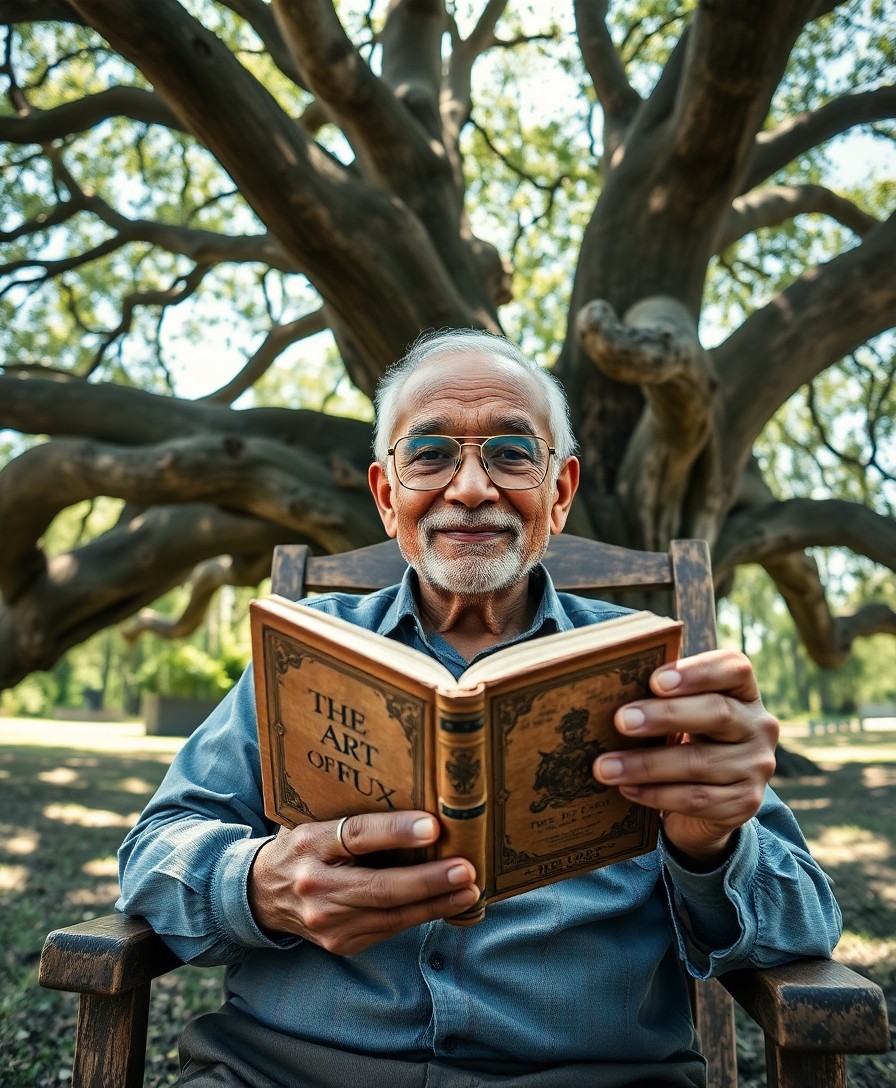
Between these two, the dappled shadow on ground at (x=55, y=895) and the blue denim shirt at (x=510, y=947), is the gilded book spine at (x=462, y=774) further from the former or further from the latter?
the dappled shadow on ground at (x=55, y=895)

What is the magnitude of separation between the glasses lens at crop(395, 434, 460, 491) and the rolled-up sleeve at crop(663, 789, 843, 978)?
952 mm

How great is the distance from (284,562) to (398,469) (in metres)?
0.64

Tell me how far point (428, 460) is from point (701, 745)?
989mm

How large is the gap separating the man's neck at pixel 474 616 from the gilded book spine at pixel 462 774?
0.87 meters

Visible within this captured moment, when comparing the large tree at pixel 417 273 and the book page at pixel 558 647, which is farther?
the large tree at pixel 417 273

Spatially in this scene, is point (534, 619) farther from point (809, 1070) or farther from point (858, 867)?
point (858, 867)

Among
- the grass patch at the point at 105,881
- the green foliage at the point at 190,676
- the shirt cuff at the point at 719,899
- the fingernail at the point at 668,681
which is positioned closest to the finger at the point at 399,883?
the fingernail at the point at 668,681

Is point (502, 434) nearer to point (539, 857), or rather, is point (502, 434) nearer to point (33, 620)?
point (539, 857)

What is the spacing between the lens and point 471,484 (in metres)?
1.89

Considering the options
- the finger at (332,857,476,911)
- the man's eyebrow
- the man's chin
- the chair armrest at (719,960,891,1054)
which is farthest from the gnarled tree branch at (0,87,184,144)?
the chair armrest at (719,960,891,1054)

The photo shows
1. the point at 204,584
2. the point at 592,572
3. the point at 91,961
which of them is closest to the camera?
A: the point at 91,961

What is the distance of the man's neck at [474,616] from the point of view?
201 centimetres

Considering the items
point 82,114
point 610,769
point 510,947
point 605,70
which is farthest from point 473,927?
point 82,114

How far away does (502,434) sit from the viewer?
1.96m
